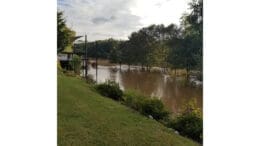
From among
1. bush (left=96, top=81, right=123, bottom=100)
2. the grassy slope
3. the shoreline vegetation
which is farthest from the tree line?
the grassy slope

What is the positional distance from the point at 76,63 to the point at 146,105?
476 mm

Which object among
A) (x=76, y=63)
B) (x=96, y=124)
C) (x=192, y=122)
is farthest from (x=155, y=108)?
(x=76, y=63)

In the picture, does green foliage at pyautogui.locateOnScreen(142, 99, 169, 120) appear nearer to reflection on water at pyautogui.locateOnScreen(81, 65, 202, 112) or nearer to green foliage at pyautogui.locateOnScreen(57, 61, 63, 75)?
reflection on water at pyautogui.locateOnScreen(81, 65, 202, 112)

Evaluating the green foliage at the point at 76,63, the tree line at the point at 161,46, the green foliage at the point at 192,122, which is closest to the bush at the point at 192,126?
the green foliage at the point at 192,122

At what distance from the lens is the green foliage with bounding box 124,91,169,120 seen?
2314 millimetres

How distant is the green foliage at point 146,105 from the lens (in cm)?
231

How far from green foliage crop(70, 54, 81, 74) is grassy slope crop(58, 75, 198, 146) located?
68 mm

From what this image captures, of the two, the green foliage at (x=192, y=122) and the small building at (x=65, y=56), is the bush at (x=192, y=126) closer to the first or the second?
the green foliage at (x=192, y=122)

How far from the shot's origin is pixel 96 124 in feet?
7.50

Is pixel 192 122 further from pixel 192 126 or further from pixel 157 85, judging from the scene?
pixel 157 85
